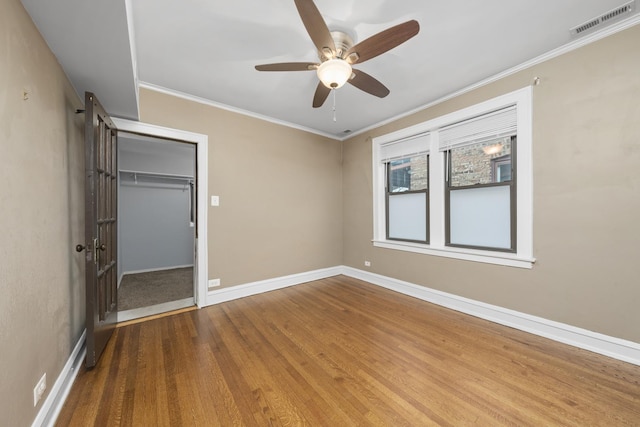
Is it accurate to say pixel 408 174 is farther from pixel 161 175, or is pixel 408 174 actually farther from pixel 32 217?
pixel 161 175

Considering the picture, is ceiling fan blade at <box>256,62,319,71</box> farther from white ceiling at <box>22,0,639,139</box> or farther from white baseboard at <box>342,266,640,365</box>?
white baseboard at <box>342,266,640,365</box>

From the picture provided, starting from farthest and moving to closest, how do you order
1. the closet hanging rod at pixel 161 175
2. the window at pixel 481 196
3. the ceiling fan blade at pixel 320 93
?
the closet hanging rod at pixel 161 175 → the window at pixel 481 196 → the ceiling fan blade at pixel 320 93

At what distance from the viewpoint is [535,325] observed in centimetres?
237

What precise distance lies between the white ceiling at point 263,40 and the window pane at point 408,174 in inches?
38.8

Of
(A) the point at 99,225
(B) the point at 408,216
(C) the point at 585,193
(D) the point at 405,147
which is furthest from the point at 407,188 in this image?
(A) the point at 99,225

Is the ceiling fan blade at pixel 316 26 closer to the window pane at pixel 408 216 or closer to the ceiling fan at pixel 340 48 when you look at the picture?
the ceiling fan at pixel 340 48

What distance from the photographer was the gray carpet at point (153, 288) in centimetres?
329

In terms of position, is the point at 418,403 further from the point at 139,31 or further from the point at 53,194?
the point at 139,31

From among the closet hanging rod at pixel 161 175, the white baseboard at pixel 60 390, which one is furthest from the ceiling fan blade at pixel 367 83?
the closet hanging rod at pixel 161 175

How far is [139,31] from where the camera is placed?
193cm

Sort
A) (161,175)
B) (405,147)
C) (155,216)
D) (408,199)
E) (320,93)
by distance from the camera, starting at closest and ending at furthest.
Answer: (320,93), (405,147), (408,199), (161,175), (155,216)

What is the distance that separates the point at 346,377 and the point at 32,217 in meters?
2.22

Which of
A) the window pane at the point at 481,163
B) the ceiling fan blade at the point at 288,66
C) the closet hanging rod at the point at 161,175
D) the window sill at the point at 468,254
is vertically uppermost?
the ceiling fan blade at the point at 288,66

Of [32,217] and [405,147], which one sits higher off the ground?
[405,147]
